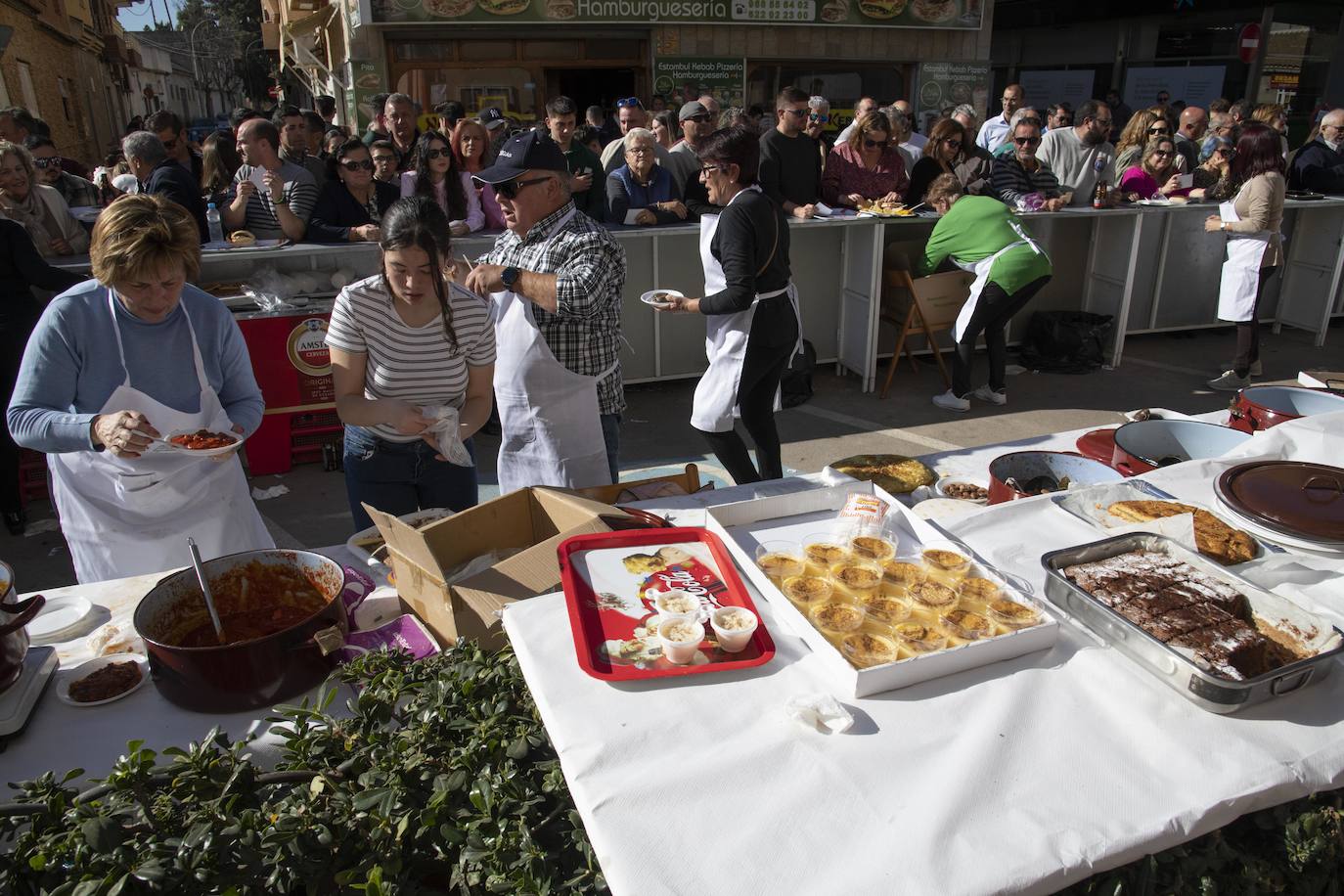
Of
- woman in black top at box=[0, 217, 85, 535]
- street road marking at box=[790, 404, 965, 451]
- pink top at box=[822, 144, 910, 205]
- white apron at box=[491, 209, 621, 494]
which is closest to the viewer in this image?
white apron at box=[491, 209, 621, 494]

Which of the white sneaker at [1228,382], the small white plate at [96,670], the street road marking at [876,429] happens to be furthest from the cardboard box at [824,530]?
the white sneaker at [1228,382]

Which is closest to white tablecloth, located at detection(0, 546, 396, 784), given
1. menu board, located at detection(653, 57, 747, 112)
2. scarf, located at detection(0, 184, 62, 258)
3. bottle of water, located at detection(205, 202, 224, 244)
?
scarf, located at detection(0, 184, 62, 258)

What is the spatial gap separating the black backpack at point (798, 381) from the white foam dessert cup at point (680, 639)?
182 inches

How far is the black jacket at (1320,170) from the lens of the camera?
8398mm

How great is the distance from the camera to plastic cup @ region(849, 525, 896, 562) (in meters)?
1.87

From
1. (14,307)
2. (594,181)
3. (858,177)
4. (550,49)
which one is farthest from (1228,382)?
(550,49)

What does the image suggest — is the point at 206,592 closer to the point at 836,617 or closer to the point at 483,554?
the point at 483,554

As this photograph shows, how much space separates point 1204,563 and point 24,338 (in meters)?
5.60

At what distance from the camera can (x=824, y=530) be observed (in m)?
2.07

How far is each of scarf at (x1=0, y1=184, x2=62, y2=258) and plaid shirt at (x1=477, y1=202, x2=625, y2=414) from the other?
150 inches

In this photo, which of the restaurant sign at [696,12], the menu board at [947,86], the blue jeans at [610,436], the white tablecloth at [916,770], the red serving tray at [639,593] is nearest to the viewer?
the white tablecloth at [916,770]

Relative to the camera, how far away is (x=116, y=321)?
2643 millimetres

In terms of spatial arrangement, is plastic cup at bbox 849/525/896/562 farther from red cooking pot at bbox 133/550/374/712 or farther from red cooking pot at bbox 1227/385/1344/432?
red cooking pot at bbox 1227/385/1344/432

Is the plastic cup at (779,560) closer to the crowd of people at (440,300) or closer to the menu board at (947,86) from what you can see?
the crowd of people at (440,300)
